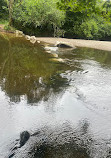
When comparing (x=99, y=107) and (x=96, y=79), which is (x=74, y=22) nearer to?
(x=96, y=79)

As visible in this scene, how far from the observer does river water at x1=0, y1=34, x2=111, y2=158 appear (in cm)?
502

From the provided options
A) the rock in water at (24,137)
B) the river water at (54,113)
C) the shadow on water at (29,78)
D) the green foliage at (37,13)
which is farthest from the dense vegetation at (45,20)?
the rock in water at (24,137)

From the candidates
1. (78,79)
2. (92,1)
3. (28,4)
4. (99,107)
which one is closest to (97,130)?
(99,107)

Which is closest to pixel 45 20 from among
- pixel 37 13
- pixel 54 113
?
pixel 37 13

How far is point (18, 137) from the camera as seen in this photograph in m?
5.23

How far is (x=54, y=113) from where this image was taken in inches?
274

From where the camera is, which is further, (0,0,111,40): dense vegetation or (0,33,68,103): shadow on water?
(0,0,111,40): dense vegetation

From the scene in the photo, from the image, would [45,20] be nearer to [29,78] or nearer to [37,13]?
[37,13]

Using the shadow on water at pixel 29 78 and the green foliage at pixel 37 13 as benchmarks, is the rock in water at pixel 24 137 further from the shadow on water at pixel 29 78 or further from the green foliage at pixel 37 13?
the green foliage at pixel 37 13

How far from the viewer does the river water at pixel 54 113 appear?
502 cm

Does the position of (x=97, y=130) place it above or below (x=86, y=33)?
below

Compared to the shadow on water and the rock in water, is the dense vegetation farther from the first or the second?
the rock in water

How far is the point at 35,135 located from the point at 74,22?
32283 mm

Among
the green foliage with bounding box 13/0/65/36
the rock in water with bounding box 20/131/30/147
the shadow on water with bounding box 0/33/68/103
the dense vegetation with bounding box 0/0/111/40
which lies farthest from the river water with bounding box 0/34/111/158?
the green foliage with bounding box 13/0/65/36
